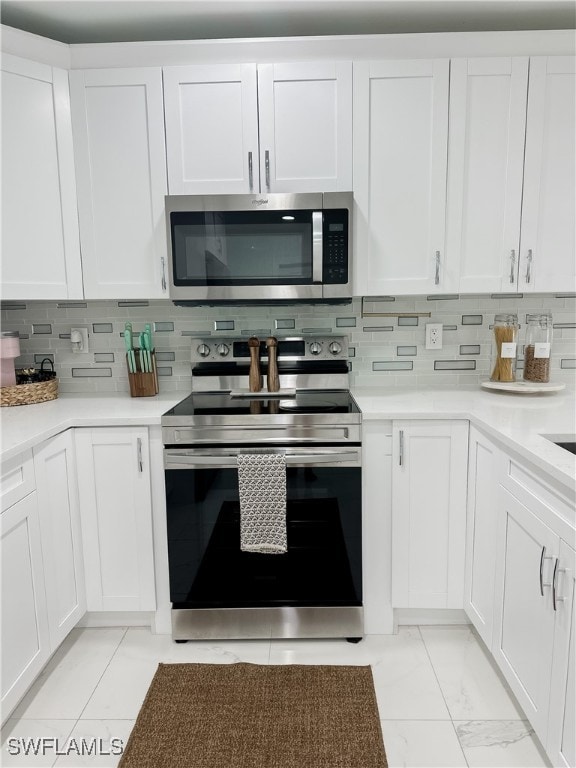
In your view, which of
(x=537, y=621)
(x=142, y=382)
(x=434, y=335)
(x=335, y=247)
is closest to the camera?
(x=537, y=621)

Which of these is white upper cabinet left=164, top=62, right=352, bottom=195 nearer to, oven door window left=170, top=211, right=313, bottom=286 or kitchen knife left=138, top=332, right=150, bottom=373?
oven door window left=170, top=211, right=313, bottom=286

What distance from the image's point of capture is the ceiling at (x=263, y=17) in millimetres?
1966

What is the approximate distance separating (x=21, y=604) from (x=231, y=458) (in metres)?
0.81

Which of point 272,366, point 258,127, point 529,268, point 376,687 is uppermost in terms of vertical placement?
point 258,127

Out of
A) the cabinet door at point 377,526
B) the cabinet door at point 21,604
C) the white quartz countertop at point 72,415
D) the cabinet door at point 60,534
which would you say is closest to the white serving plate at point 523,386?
the cabinet door at point 377,526

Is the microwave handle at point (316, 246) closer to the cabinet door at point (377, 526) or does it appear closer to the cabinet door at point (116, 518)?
the cabinet door at point (377, 526)

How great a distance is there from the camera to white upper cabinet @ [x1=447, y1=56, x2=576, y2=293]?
2.02 m

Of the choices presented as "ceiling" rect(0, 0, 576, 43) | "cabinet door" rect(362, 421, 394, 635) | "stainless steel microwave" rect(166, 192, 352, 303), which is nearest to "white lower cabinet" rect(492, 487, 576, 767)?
"cabinet door" rect(362, 421, 394, 635)

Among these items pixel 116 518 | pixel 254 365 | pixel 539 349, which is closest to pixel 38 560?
pixel 116 518

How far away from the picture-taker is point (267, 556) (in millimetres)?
1996

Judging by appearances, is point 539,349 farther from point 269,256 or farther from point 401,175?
point 269,256

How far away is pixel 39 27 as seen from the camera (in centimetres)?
214

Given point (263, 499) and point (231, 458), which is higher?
point (231, 458)

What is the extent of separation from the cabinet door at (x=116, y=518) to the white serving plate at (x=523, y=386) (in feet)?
4.85
